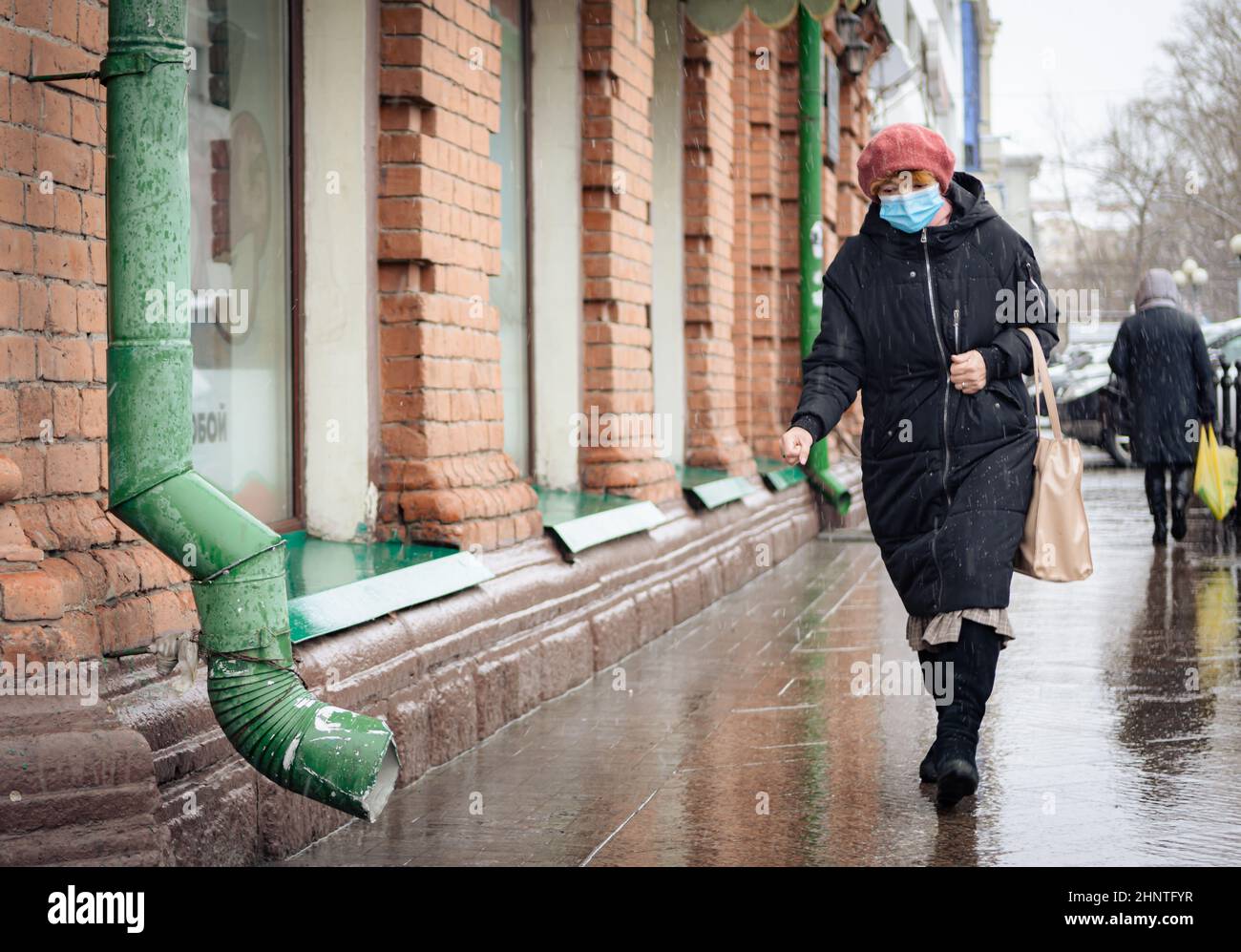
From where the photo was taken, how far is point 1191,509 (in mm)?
15789

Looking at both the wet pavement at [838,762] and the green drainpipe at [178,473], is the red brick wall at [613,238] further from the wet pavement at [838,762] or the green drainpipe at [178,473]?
the green drainpipe at [178,473]

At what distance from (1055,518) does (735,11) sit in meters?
5.54

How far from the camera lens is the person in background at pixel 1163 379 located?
12039 mm

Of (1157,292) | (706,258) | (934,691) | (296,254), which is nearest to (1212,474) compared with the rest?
(1157,292)

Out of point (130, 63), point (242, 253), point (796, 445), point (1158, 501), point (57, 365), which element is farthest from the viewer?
point (1158, 501)

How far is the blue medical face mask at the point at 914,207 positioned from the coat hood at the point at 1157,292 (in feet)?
25.1

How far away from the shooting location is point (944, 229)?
5.16 metres

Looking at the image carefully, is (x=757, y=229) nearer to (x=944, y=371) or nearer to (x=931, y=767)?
(x=944, y=371)

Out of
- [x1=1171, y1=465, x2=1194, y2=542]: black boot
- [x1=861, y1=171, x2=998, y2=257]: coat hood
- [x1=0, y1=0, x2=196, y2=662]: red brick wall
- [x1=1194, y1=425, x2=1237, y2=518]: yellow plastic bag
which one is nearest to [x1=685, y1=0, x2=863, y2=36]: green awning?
[x1=1194, y1=425, x2=1237, y2=518]: yellow plastic bag

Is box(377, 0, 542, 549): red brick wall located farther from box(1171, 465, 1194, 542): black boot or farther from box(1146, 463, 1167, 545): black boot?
box(1171, 465, 1194, 542): black boot

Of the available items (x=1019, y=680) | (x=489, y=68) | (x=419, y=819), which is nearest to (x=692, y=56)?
(x=489, y=68)

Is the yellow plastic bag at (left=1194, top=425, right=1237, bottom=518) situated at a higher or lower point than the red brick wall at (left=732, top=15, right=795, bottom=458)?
lower

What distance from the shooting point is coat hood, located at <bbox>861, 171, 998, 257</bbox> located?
516cm

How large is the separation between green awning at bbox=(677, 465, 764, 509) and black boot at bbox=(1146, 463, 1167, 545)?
3.01 metres
